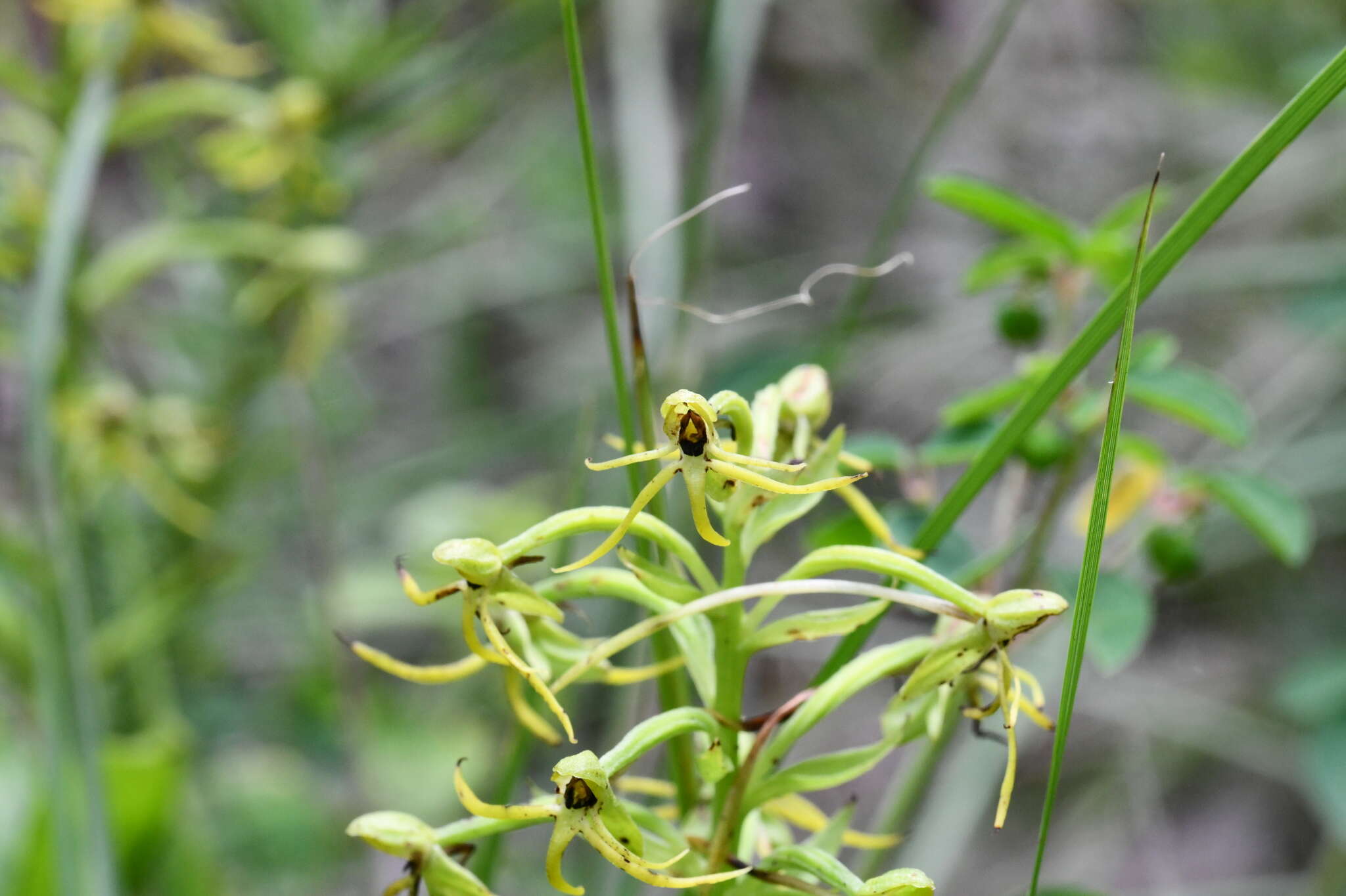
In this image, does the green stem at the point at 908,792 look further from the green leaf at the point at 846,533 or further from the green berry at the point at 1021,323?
the green berry at the point at 1021,323

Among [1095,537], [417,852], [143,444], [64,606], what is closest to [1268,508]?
[1095,537]

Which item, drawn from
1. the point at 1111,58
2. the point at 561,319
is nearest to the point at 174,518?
the point at 561,319

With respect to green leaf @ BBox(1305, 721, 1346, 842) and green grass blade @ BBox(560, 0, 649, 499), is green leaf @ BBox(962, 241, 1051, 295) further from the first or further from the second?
green leaf @ BBox(1305, 721, 1346, 842)

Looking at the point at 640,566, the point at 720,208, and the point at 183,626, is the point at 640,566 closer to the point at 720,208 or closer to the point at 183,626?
the point at 183,626

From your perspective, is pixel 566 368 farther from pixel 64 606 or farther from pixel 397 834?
pixel 397 834

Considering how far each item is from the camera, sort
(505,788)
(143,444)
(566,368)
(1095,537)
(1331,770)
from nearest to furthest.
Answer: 1. (1095,537)
2. (505,788)
3. (1331,770)
4. (143,444)
5. (566,368)

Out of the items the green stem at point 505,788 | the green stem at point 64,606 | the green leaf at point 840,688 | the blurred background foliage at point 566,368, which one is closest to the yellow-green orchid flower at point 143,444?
the blurred background foliage at point 566,368
